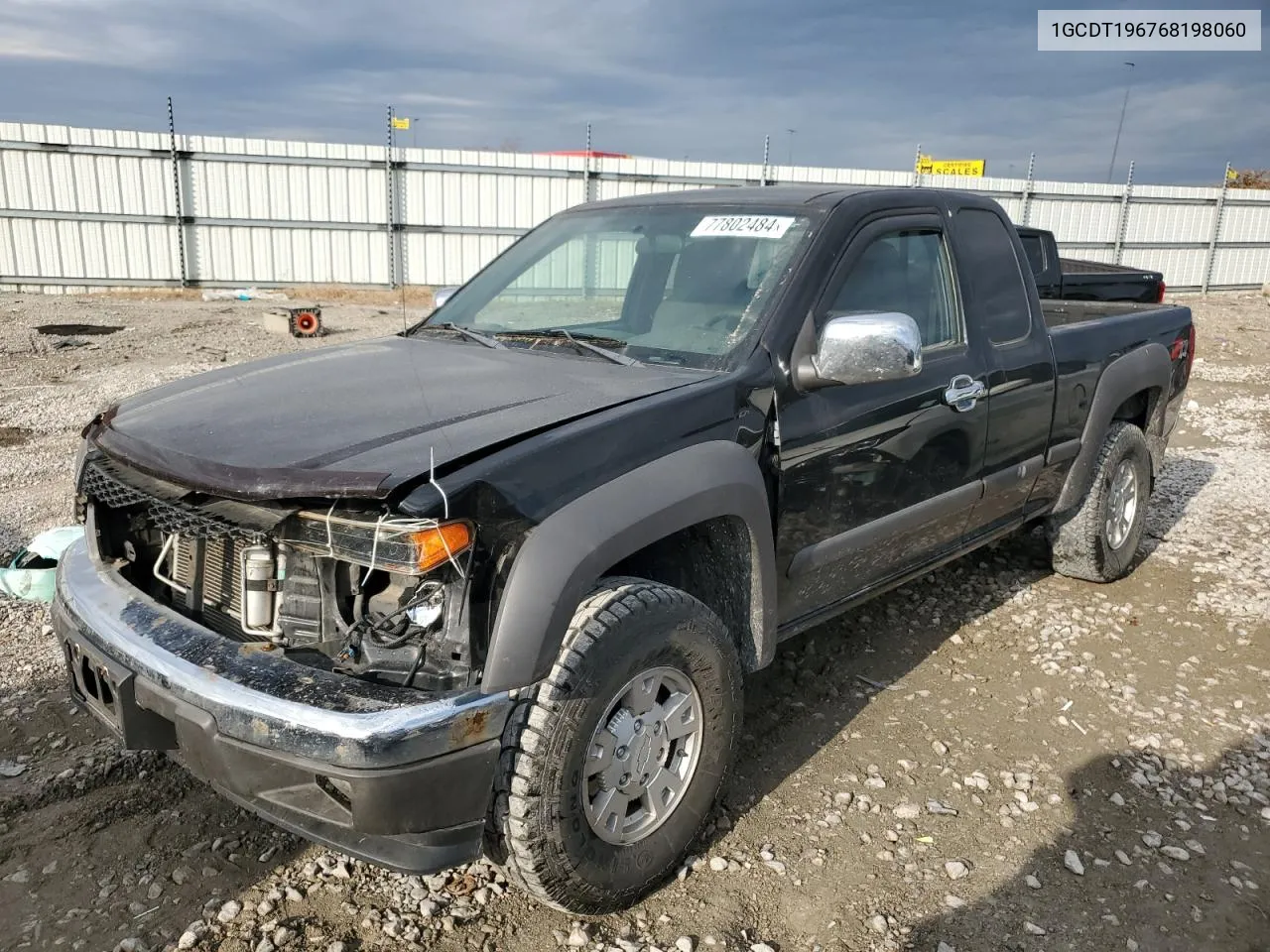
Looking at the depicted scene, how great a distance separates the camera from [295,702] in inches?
77.3

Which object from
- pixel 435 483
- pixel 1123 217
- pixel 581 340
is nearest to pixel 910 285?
pixel 581 340

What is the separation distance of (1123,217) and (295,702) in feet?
77.6

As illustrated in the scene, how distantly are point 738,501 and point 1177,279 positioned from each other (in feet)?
78.8

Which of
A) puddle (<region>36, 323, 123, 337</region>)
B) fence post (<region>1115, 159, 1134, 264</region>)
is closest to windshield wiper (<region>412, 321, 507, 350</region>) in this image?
puddle (<region>36, 323, 123, 337</region>)

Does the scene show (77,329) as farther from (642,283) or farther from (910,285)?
(910,285)

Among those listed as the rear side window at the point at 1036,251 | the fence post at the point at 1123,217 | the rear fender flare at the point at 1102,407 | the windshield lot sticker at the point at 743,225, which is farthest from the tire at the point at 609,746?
the fence post at the point at 1123,217

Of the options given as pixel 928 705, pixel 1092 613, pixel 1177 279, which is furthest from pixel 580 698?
pixel 1177 279

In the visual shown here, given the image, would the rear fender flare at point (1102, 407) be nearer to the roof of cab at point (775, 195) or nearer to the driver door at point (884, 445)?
the driver door at point (884, 445)

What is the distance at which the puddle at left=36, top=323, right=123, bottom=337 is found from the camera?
11.3 m

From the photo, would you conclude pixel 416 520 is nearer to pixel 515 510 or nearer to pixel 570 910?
pixel 515 510

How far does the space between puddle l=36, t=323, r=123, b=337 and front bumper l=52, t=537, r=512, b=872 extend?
422 inches

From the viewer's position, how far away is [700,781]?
2598 millimetres

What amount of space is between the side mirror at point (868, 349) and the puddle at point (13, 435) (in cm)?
598

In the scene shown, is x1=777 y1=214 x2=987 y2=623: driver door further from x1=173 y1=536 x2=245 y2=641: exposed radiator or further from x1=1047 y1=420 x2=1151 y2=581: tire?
x1=173 y1=536 x2=245 y2=641: exposed radiator
